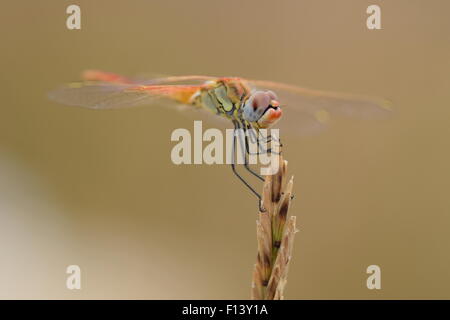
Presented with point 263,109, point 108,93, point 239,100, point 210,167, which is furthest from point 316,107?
point 210,167

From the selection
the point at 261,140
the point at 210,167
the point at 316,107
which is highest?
the point at 316,107

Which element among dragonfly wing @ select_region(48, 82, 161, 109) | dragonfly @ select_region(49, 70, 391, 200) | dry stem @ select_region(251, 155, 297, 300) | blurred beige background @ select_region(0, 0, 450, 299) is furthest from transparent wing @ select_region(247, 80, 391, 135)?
blurred beige background @ select_region(0, 0, 450, 299)

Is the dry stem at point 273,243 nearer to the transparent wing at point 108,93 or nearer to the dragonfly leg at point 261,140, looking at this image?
A: the dragonfly leg at point 261,140

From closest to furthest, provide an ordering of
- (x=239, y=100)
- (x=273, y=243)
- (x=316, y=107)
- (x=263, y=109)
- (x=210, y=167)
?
(x=273, y=243) < (x=263, y=109) < (x=239, y=100) < (x=316, y=107) < (x=210, y=167)

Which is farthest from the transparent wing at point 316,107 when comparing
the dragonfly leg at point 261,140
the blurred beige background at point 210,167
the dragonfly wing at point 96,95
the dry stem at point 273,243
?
the blurred beige background at point 210,167

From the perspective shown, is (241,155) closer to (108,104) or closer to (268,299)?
(108,104)

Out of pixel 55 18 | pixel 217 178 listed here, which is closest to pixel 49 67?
pixel 55 18

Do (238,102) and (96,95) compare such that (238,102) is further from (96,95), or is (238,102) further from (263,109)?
(96,95)
